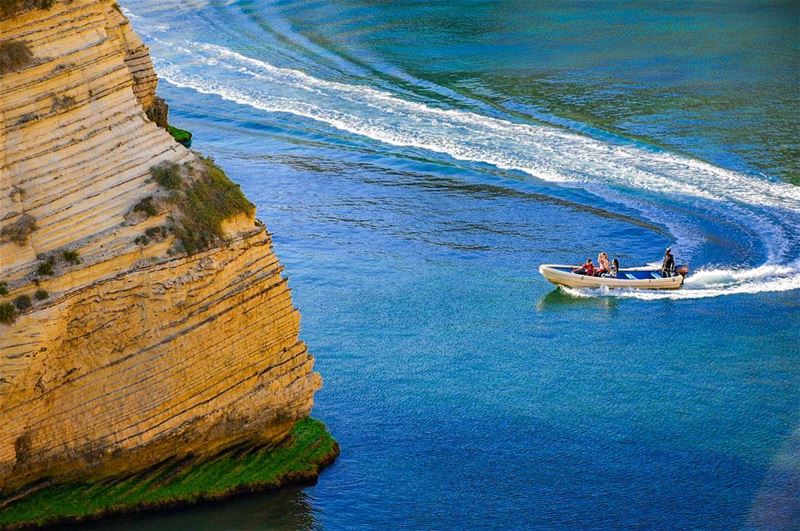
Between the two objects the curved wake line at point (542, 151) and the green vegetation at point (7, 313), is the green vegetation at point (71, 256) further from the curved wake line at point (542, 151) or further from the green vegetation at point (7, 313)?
the curved wake line at point (542, 151)

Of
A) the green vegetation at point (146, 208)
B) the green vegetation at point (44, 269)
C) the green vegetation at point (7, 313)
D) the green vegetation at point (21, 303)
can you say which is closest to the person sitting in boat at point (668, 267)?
the green vegetation at point (146, 208)

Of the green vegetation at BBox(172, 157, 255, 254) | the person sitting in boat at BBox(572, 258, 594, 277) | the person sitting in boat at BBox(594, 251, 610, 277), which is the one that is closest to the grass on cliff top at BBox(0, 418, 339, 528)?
the green vegetation at BBox(172, 157, 255, 254)

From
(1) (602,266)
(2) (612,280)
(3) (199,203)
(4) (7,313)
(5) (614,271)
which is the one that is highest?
(3) (199,203)

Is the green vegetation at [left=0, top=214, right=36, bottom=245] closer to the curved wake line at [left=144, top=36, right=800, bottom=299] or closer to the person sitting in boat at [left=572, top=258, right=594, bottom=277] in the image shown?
the person sitting in boat at [left=572, top=258, right=594, bottom=277]

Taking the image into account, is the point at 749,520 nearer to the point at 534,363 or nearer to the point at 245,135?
the point at 534,363

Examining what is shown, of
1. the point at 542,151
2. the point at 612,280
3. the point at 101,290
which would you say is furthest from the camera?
the point at 542,151

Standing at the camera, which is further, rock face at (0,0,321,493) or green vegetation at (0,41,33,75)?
rock face at (0,0,321,493)

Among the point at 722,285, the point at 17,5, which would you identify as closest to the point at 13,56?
the point at 17,5

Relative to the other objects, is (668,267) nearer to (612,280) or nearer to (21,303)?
(612,280)
